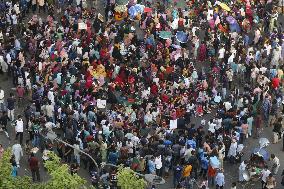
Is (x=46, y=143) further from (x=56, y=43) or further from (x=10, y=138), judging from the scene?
(x=56, y=43)

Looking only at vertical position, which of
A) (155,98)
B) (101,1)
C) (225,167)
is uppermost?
(101,1)

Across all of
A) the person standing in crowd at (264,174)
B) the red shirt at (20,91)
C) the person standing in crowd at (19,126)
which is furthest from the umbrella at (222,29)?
the person standing in crowd at (19,126)

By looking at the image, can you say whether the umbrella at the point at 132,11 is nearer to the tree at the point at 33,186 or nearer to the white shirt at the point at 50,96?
the white shirt at the point at 50,96

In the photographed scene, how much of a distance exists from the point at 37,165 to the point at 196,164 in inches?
255

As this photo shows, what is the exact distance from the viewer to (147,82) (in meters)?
33.8

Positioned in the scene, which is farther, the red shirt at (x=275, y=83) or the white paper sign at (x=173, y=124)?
the red shirt at (x=275, y=83)

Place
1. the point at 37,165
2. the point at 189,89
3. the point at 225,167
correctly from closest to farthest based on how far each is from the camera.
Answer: the point at 37,165 → the point at 225,167 → the point at 189,89

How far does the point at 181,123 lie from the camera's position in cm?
3142

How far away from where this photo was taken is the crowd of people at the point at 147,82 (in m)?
29.3

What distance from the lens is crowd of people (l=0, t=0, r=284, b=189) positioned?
29328mm

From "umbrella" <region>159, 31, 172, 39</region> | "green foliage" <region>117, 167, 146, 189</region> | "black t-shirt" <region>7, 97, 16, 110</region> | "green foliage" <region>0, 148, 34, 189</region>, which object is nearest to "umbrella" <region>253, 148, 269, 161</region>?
"umbrella" <region>159, 31, 172, 39</region>

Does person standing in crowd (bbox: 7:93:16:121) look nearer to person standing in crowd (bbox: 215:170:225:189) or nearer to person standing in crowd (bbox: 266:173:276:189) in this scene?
person standing in crowd (bbox: 215:170:225:189)

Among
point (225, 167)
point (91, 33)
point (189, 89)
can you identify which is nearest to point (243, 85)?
point (189, 89)

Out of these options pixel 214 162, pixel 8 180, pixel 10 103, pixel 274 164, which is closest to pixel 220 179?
pixel 214 162
